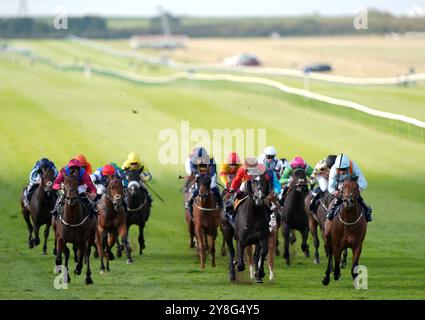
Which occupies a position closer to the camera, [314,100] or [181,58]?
[314,100]

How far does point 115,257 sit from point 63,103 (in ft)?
117

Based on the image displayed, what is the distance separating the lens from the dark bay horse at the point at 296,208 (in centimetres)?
2231

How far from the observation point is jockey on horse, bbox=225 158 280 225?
745 inches

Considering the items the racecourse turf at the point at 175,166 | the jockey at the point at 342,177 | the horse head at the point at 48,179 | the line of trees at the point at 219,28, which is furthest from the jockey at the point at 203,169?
the line of trees at the point at 219,28

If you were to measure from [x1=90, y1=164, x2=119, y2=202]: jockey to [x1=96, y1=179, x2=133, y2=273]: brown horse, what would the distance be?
0.22 metres

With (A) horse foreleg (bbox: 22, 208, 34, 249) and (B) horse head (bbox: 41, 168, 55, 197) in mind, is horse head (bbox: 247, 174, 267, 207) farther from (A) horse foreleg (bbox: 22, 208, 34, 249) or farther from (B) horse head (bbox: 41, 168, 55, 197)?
(A) horse foreleg (bbox: 22, 208, 34, 249)

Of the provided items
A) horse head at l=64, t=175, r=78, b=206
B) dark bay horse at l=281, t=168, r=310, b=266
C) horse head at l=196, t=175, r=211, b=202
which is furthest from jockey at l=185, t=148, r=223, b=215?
horse head at l=64, t=175, r=78, b=206

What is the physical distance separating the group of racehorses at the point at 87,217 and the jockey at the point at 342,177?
3.77 metres

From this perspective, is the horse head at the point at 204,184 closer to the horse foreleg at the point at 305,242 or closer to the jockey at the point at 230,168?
the jockey at the point at 230,168

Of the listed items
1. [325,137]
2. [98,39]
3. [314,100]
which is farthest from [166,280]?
[98,39]

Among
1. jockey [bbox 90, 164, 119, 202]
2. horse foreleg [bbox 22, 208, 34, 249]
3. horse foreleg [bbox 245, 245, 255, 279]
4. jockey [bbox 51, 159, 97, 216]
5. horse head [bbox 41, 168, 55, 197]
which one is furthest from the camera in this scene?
horse foreleg [bbox 22, 208, 34, 249]

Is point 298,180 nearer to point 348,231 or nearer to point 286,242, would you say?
point 286,242

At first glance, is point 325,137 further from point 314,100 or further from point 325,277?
point 325,277

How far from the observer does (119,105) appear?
56.6 meters
